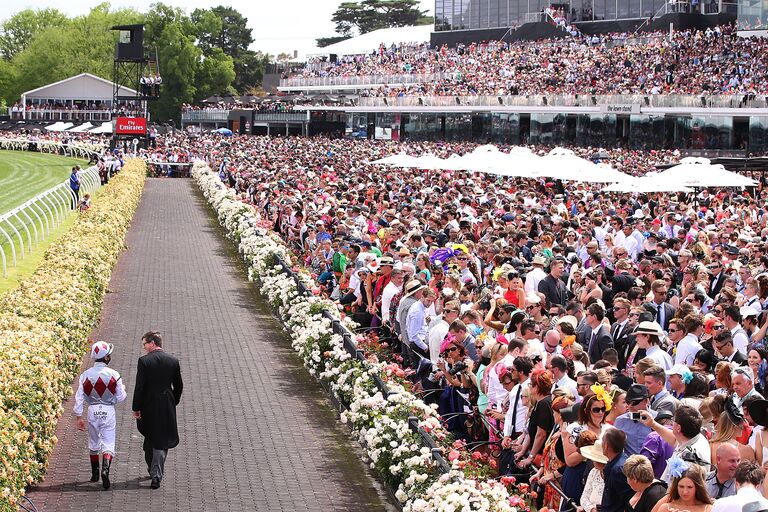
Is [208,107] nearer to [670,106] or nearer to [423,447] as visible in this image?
[670,106]

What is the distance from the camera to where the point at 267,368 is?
1452 cm

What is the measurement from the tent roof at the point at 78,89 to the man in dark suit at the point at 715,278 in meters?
97.8

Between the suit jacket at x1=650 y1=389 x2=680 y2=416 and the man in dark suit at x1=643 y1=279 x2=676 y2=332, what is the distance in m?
4.19

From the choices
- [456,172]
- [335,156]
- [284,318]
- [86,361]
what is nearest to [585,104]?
[335,156]

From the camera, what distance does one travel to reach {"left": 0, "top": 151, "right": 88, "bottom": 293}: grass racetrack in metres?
21.5

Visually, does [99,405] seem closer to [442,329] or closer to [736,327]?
[442,329]

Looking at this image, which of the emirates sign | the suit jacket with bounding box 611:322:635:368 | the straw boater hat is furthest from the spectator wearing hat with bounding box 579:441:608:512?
the emirates sign

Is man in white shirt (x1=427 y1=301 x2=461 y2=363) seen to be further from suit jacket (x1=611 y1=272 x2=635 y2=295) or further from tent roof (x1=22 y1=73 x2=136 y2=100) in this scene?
tent roof (x1=22 y1=73 x2=136 y2=100)

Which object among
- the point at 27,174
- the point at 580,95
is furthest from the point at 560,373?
the point at 27,174

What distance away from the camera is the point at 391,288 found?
1380 centimetres

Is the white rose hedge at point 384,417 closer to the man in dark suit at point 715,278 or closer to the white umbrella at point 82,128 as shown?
the man in dark suit at point 715,278

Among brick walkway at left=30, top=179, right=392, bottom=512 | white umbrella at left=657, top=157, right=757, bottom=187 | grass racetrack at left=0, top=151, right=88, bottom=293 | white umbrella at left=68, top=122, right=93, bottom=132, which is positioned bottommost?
brick walkway at left=30, top=179, right=392, bottom=512

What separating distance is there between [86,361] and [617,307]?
262 inches

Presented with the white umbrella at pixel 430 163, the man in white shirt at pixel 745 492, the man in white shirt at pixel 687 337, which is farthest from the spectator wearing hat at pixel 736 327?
the white umbrella at pixel 430 163
